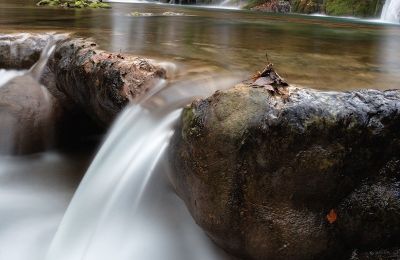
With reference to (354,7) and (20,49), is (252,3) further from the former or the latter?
(20,49)

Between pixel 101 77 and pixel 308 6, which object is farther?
pixel 308 6

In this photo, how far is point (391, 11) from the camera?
747 inches

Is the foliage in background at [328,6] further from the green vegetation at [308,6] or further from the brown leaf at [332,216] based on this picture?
the brown leaf at [332,216]

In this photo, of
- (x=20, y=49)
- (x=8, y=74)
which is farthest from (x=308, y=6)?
(x=8, y=74)

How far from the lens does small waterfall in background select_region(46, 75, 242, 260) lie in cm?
345

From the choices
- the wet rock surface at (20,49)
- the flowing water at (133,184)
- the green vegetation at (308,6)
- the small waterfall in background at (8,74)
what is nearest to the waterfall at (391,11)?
the green vegetation at (308,6)

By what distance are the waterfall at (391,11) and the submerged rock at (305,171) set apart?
701 inches

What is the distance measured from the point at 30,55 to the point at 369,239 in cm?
539

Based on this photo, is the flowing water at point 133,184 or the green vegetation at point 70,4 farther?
the green vegetation at point 70,4

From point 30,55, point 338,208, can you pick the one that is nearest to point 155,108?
point 338,208

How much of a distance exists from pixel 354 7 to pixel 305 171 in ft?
72.3

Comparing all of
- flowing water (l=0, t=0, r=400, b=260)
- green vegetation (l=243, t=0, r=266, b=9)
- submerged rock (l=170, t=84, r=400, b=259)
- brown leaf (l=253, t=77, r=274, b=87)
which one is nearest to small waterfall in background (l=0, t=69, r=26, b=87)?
flowing water (l=0, t=0, r=400, b=260)

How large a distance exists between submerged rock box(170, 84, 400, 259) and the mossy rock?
20.4 meters

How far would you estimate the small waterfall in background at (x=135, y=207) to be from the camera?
3445 mm
